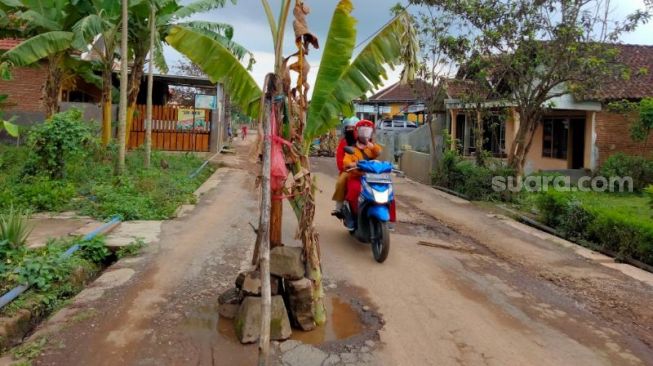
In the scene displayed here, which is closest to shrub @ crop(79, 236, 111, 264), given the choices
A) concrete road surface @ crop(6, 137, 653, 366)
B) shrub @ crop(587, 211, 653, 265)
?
concrete road surface @ crop(6, 137, 653, 366)

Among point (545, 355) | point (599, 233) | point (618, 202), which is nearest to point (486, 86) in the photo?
point (618, 202)

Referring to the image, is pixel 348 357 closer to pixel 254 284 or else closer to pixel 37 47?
pixel 254 284

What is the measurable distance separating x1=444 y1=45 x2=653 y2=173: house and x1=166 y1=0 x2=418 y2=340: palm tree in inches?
401

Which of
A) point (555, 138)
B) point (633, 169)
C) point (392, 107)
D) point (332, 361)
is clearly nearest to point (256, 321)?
point (332, 361)

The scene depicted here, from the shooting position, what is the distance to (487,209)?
38.1 ft

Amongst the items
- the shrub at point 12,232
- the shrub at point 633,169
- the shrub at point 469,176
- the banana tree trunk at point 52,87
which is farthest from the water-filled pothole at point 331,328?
the shrub at point 633,169

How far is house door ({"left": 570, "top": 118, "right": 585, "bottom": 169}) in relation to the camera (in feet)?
61.8

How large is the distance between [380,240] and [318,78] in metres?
2.76

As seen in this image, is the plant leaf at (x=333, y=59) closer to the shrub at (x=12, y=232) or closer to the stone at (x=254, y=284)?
the stone at (x=254, y=284)

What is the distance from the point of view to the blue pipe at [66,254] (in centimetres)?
434

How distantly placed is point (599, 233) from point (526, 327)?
14.0 feet

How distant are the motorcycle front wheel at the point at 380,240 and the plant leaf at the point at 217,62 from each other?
262 cm

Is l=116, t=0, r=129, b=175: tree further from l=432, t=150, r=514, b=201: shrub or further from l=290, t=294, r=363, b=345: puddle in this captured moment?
l=432, t=150, r=514, b=201: shrub

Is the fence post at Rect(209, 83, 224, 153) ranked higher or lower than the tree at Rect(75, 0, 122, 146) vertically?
lower
